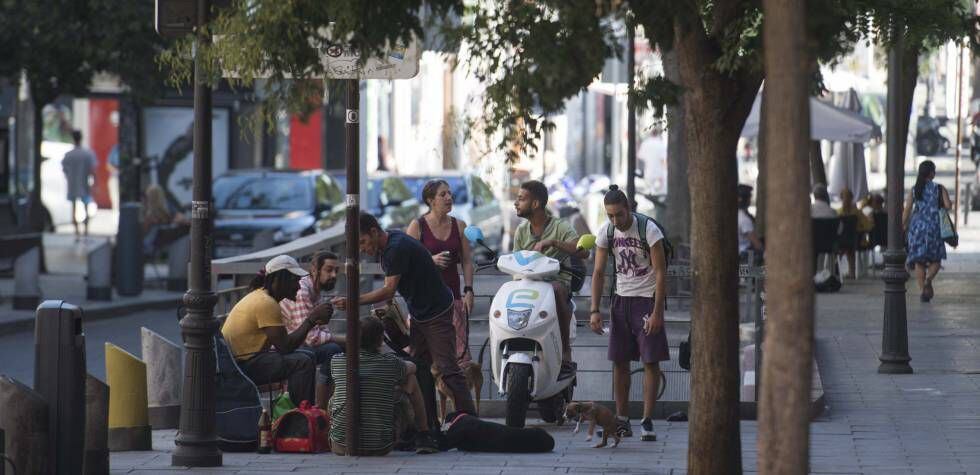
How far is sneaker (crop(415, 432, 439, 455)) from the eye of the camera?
1048 centimetres

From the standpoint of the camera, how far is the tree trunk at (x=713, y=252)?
8.10 meters

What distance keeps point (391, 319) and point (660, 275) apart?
5.73ft

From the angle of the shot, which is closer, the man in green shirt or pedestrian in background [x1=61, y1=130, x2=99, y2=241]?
the man in green shirt

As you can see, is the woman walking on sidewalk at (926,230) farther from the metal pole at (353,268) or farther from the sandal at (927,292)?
the metal pole at (353,268)

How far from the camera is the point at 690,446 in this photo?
822 cm

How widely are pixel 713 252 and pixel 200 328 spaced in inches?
117

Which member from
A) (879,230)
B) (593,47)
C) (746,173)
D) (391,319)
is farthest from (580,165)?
(593,47)

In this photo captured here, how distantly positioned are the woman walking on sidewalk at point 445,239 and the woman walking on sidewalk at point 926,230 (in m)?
8.96

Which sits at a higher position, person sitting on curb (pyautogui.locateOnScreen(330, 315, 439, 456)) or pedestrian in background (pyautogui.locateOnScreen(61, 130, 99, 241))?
pedestrian in background (pyautogui.locateOnScreen(61, 130, 99, 241))

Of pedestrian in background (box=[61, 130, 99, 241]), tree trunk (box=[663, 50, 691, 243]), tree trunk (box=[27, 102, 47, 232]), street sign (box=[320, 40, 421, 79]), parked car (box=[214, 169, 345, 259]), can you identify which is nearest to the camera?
street sign (box=[320, 40, 421, 79])

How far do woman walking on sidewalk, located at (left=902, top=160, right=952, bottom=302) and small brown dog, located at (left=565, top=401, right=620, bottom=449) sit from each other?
10.5 m

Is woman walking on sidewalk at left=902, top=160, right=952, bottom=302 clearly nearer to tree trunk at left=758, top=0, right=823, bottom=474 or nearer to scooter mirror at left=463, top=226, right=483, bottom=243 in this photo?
scooter mirror at left=463, top=226, right=483, bottom=243

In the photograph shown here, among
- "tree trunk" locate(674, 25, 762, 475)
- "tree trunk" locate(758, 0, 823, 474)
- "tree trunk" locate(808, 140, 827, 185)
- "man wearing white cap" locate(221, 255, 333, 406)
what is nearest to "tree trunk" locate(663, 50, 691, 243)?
"tree trunk" locate(808, 140, 827, 185)

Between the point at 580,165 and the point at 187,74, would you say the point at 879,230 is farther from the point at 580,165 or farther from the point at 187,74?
the point at 580,165
